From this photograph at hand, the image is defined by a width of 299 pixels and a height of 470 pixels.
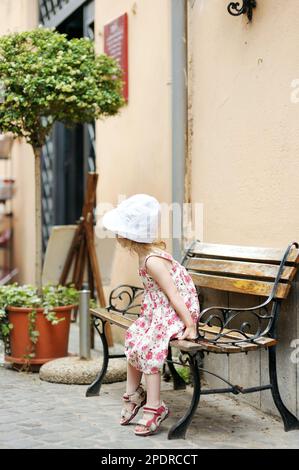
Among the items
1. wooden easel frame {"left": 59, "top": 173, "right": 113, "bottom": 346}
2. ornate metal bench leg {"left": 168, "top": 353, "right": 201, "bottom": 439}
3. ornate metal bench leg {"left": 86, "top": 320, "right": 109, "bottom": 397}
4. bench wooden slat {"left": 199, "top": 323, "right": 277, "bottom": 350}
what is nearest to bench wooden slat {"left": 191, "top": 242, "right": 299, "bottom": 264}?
bench wooden slat {"left": 199, "top": 323, "right": 277, "bottom": 350}

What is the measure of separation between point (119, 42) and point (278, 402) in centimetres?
402

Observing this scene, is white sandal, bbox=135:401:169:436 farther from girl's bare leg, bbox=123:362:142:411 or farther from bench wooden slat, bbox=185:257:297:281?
bench wooden slat, bbox=185:257:297:281

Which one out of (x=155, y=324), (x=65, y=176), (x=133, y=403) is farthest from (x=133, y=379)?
(x=65, y=176)

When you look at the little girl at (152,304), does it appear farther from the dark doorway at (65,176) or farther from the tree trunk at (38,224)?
the dark doorway at (65,176)

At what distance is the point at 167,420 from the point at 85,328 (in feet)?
4.40

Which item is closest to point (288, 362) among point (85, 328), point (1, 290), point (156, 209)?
point (156, 209)

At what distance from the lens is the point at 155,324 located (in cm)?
395

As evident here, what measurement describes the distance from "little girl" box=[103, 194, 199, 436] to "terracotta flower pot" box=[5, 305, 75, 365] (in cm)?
168

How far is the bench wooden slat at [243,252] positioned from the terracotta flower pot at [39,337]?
1353 mm

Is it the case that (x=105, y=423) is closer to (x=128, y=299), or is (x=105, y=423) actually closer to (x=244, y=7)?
(x=128, y=299)

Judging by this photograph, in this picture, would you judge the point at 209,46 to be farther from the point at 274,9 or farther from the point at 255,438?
the point at 255,438

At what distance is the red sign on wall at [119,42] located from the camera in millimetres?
6652

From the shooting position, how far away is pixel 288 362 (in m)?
4.07

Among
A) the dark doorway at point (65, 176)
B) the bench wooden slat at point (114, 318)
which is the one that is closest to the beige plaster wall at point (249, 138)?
the bench wooden slat at point (114, 318)
